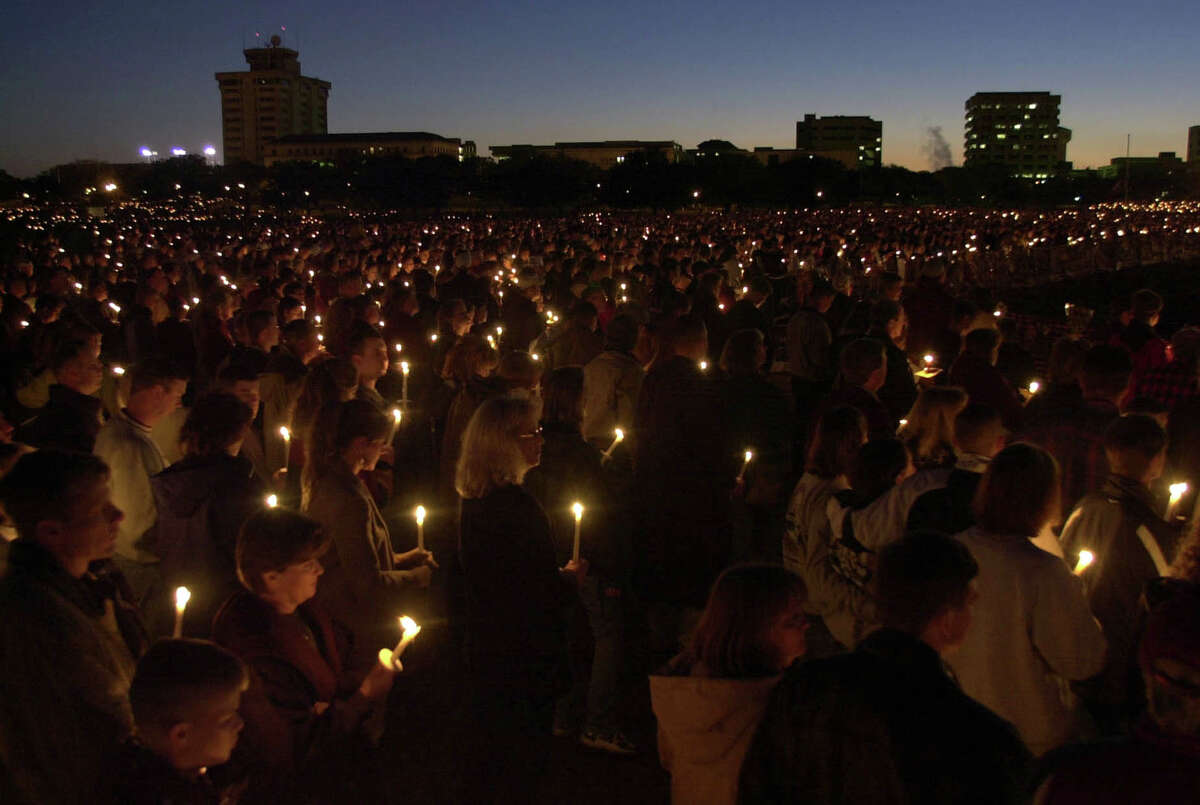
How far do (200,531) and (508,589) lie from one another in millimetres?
1336

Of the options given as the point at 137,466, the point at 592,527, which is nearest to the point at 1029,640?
the point at 592,527

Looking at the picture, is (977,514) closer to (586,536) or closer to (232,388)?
(586,536)

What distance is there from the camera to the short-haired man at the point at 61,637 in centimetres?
260

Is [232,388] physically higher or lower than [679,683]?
higher

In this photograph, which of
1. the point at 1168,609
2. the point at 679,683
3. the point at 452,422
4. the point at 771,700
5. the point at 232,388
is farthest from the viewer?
the point at 452,422

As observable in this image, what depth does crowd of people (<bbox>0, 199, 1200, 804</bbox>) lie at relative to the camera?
89.7 inches

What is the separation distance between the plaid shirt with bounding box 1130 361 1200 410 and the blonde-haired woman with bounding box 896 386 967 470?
92.2 inches

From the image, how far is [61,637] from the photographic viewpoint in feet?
8.87

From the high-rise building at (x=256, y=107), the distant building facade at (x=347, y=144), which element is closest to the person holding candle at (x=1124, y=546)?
the distant building facade at (x=347, y=144)

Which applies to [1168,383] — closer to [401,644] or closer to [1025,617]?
[1025,617]

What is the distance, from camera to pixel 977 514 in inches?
129

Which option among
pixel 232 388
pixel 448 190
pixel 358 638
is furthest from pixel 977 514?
pixel 448 190

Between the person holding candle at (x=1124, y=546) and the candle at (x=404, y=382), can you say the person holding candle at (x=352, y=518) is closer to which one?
the person holding candle at (x=1124, y=546)

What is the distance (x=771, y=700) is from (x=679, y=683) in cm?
28
